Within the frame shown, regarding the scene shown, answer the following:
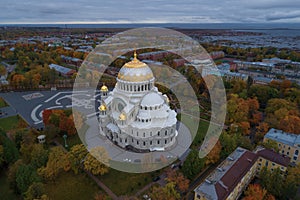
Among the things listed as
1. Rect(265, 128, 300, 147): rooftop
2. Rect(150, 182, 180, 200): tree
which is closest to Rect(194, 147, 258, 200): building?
Rect(150, 182, 180, 200): tree

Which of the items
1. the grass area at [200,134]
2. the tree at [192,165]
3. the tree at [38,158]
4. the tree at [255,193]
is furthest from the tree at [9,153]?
the tree at [255,193]

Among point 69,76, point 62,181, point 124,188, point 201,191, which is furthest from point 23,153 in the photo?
point 69,76

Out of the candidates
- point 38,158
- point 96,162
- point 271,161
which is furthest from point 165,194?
point 38,158

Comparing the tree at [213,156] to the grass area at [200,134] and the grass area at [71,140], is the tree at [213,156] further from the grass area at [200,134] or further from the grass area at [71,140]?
the grass area at [71,140]

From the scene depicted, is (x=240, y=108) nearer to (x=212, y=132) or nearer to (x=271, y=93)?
(x=212, y=132)

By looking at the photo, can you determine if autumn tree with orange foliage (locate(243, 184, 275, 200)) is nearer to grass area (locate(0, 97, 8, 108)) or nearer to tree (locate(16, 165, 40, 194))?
tree (locate(16, 165, 40, 194))

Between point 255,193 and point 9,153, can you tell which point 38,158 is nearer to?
point 9,153

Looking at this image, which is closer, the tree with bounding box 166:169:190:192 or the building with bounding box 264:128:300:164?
the tree with bounding box 166:169:190:192
